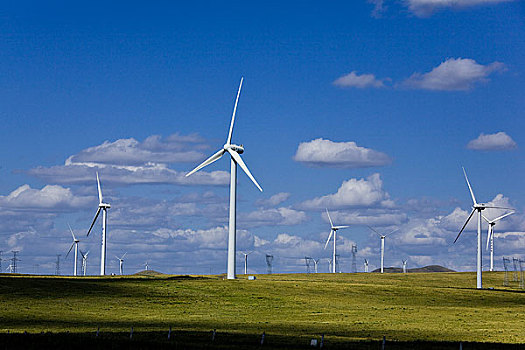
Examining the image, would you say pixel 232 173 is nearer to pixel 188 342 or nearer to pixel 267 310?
pixel 267 310

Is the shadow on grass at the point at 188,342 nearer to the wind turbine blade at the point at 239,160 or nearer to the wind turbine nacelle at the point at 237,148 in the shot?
the wind turbine blade at the point at 239,160

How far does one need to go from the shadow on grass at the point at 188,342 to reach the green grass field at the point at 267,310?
2.69 m

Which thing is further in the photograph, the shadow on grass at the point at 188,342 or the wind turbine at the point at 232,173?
the wind turbine at the point at 232,173

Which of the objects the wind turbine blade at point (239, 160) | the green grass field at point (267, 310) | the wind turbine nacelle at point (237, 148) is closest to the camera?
the green grass field at point (267, 310)

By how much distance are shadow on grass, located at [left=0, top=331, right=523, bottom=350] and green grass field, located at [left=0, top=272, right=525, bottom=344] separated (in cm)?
269

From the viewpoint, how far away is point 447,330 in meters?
61.0

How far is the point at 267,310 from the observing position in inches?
3179

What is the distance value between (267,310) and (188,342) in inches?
1506

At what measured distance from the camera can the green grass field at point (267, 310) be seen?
5749cm

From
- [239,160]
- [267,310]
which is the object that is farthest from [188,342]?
[239,160]

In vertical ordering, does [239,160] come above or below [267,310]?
above

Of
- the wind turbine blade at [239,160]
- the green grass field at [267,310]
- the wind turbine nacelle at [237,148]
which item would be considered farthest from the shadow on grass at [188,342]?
the wind turbine nacelle at [237,148]

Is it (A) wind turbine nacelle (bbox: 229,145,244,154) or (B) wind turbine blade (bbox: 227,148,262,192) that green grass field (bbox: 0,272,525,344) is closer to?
(B) wind turbine blade (bbox: 227,148,262,192)

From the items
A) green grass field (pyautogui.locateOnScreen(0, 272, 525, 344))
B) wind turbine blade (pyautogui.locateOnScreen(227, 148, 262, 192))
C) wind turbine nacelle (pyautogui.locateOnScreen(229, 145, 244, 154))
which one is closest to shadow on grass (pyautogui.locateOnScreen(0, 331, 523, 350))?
green grass field (pyautogui.locateOnScreen(0, 272, 525, 344))
